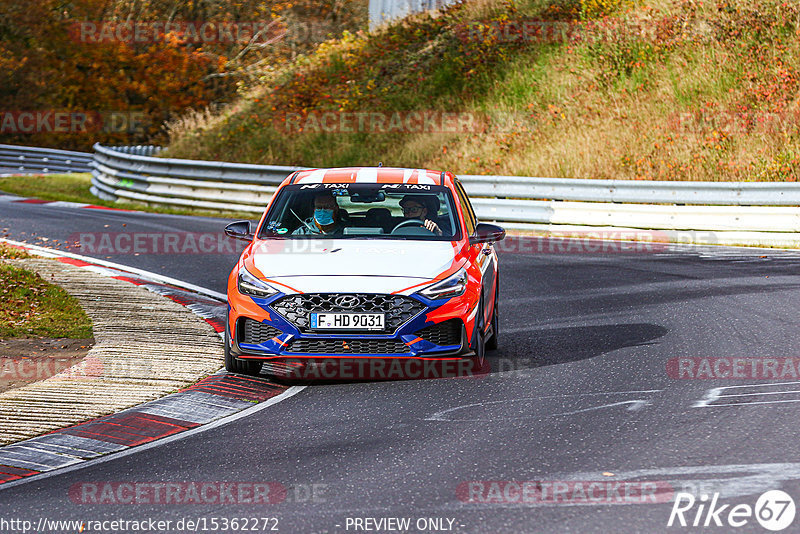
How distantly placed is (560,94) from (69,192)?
14004 mm

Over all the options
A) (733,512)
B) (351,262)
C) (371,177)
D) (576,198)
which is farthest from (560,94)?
(733,512)

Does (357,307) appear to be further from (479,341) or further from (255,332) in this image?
(479,341)

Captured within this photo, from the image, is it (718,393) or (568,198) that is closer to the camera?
(718,393)

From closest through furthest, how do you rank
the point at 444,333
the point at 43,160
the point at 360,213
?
1. the point at 444,333
2. the point at 360,213
3. the point at 43,160

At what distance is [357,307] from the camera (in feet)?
27.1

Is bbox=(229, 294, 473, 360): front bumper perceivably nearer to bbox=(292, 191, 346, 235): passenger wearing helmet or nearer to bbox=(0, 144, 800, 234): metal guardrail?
bbox=(292, 191, 346, 235): passenger wearing helmet

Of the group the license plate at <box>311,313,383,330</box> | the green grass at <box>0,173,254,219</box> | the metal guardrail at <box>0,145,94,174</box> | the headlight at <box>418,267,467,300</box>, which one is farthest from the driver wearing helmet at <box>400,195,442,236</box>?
the metal guardrail at <box>0,145,94,174</box>

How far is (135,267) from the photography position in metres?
15.3

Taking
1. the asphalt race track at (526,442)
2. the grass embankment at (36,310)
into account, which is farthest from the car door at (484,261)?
the grass embankment at (36,310)

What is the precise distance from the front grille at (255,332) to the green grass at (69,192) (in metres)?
14.8

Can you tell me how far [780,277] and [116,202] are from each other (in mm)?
17930

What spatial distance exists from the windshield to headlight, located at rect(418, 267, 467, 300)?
830mm

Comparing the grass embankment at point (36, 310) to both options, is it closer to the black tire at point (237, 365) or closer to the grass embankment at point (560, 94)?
the black tire at point (237, 365)

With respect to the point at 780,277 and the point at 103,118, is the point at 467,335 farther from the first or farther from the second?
the point at 103,118
